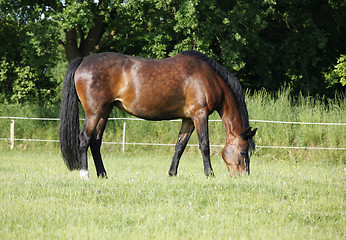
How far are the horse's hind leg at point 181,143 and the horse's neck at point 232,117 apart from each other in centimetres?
74

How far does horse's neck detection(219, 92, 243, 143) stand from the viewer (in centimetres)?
801

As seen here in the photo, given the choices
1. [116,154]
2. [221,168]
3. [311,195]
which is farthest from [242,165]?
[116,154]

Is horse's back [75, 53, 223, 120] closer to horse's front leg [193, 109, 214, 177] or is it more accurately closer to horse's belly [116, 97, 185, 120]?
horse's belly [116, 97, 185, 120]

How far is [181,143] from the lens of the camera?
27.4ft

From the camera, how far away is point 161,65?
25.9 feet

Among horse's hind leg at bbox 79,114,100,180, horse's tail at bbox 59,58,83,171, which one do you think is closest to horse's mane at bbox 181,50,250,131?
horse's hind leg at bbox 79,114,100,180

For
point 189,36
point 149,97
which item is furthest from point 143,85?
point 189,36

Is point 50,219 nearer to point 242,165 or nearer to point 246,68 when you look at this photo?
point 242,165

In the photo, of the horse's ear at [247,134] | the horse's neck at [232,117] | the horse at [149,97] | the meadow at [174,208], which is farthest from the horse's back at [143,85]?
the meadow at [174,208]

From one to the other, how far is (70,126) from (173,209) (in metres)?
3.32

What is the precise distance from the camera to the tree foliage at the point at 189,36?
17266 mm

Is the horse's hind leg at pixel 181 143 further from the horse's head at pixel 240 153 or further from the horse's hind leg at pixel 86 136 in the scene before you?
the horse's hind leg at pixel 86 136

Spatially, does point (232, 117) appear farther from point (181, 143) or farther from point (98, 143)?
point (98, 143)

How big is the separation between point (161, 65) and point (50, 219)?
398cm
